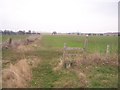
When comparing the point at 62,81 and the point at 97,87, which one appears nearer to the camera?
the point at 97,87

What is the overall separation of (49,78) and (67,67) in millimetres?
2020

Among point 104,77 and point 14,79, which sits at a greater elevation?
point 14,79

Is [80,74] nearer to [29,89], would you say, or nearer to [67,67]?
[67,67]

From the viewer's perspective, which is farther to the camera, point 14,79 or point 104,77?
point 104,77

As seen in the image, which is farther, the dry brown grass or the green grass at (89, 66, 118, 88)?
the green grass at (89, 66, 118, 88)

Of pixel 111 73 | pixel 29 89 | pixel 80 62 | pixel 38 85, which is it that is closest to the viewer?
pixel 29 89

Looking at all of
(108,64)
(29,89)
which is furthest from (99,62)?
(29,89)

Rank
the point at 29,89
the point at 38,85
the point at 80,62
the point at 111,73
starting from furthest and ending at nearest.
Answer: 1. the point at 80,62
2. the point at 111,73
3. the point at 38,85
4. the point at 29,89

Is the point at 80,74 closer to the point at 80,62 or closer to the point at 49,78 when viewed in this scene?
the point at 49,78

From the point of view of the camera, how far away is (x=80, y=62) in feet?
47.3

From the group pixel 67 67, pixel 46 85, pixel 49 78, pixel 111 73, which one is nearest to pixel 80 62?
pixel 67 67

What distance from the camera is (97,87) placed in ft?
33.9

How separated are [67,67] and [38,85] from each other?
3240 millimetres

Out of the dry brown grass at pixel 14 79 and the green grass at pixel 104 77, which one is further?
the green grass at pixel 104 77
